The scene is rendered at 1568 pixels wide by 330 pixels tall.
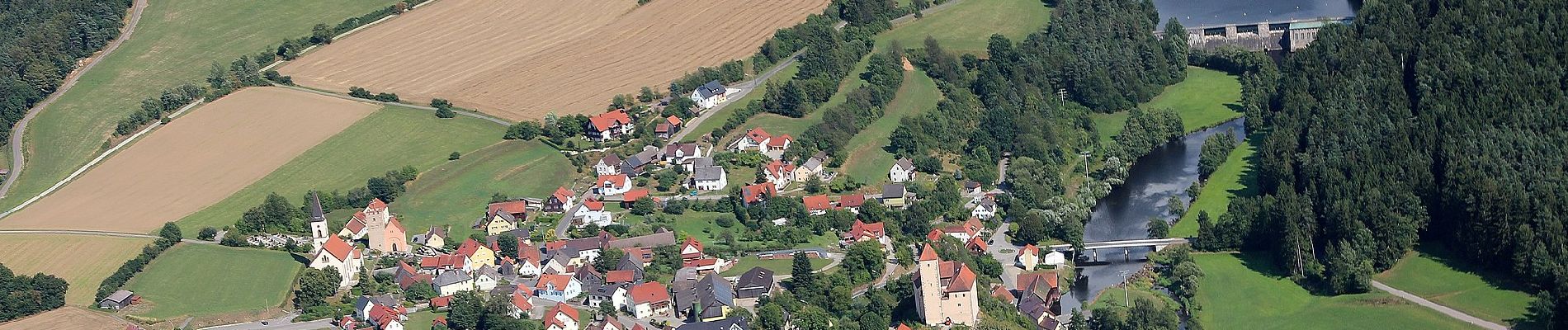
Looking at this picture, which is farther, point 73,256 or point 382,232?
point 73,256

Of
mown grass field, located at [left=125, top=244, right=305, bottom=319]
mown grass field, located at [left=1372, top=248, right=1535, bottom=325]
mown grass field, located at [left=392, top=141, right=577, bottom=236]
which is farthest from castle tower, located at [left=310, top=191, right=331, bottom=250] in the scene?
mown grass field, located at [left=1372, top=248, right=1535, bottom=325]

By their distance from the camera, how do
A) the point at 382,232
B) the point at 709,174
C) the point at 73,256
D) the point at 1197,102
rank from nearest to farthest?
1. the point at 382,232
2. the point at 73,256
3. the point at 709,174
4. the point at 1197,102

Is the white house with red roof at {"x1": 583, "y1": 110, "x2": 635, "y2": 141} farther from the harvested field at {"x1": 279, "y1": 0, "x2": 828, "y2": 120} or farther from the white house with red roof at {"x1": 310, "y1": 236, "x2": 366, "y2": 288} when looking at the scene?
the white house with red roof at {"x1": 310, "y1": 236, "x2": 366, "y2": 288}

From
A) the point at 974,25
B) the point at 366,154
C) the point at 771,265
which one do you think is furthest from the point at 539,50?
the point at 771,265

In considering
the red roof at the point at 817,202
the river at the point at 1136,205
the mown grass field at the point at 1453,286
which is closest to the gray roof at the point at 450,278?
the red roof at the point at 817,202

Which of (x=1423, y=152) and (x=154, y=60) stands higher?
(x=154, y=60)

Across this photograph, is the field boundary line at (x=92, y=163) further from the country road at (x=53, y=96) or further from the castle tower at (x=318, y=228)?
the castle tower at (x=318, y=228)

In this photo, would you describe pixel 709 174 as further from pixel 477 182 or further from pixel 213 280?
pixel 213 280
